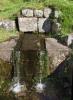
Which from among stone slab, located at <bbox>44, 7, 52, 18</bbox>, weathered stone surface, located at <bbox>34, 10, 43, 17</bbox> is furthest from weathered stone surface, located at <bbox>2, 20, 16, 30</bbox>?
stone slab, located at <bbox>44, 7, 52, 18</bbox>

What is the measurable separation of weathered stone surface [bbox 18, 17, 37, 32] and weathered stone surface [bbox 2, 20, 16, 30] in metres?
0.32

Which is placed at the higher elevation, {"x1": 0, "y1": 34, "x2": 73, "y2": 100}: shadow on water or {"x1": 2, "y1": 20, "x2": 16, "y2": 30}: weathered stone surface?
{"x1": 2, "y1": 20, "x2": 16, "y2": 30}: weathered stone surface

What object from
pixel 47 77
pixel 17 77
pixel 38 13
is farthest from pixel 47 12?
pixel 17 77

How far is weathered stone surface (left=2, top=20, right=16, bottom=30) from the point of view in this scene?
44.8ft

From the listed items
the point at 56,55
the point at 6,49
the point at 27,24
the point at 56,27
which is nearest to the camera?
the point at 56,55

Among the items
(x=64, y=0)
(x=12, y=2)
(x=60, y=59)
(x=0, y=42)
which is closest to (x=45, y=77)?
(x=60, y=59)

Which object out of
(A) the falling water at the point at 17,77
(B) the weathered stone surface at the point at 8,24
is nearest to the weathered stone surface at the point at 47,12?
(B) the weathered stone surface at the point at 8,24

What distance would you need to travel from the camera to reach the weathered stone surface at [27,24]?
44.9 ft

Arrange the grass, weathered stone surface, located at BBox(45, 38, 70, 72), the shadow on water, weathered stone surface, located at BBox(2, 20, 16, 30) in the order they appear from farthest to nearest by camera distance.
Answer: weathered stone surface, located at BBox(2, 20, 16, 30) < the grass < weathered stone surface, located at BBox(45, 38, 70, 72) < the shadow on water

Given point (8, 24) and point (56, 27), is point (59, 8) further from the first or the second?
point (8, 24)

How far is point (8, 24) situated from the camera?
13.7 m

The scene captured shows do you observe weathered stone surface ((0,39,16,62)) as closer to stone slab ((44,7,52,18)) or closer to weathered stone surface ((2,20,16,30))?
weathered stone surface ((2,20,16,30))

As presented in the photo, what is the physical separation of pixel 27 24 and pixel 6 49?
2.60 metres

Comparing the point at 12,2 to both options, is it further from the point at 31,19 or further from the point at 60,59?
the point at 60,59
